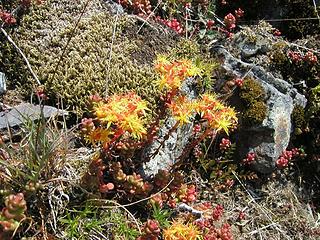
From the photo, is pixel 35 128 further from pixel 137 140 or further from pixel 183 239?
pixel 183 239

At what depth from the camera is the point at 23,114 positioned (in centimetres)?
351

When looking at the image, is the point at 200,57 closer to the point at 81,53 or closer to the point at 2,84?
the point at 81,53

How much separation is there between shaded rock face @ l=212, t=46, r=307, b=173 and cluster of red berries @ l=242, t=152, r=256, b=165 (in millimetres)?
36

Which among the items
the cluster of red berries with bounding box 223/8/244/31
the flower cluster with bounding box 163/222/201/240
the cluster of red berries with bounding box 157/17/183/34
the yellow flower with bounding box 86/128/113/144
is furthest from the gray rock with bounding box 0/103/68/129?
the cluster of red berries with bounding box 223/8/244/31

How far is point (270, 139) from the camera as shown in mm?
4180

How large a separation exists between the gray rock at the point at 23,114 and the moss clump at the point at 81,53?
0.11 metres

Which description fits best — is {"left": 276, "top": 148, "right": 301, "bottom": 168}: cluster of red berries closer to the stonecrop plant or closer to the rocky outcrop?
the rocky outcrop

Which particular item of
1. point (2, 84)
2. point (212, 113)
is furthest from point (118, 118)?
point (2, 84)

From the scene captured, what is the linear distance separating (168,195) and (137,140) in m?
0.41

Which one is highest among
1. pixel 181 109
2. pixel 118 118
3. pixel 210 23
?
pixel 210 23

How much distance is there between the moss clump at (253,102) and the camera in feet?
13.5

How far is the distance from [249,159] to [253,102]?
43 centimetres

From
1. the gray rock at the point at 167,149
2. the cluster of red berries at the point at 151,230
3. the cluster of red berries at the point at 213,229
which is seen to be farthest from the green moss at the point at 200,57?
the cluster of red berries at the point at 151,230

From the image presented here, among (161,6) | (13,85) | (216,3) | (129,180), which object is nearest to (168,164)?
(129,180)
